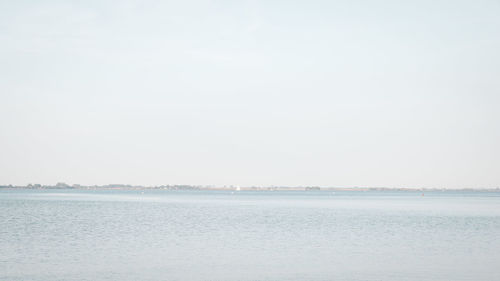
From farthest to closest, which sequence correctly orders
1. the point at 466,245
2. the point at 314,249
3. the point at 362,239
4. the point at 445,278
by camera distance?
the point at 362,239 → the point at 466,245 → the point at 314,249 → the point at 445,278

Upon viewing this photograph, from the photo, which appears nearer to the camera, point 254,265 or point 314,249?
point 254,265

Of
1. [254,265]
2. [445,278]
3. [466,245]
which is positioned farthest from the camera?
[466,245]

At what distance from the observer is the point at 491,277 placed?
25906 millimetres

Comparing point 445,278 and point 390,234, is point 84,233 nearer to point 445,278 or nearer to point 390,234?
point 390,234

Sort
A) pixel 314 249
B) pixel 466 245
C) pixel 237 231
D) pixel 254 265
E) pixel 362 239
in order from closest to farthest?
pixel 254 265 < pixel 314 249 < pixel 466 245 < pixel 362 239 < pixel 237 231

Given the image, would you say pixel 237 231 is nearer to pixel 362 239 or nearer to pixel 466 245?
pixel 362 239

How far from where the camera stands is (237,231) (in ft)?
170

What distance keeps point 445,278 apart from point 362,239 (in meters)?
19.0

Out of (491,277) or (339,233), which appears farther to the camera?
(339,233)

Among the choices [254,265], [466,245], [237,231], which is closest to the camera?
[254,265]

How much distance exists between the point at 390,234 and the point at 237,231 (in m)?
14.6

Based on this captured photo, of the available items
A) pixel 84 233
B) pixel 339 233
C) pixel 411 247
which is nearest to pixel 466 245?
pixel 411 247

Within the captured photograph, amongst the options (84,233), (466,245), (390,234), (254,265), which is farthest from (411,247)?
(84,233)

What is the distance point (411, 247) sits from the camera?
38812mm
